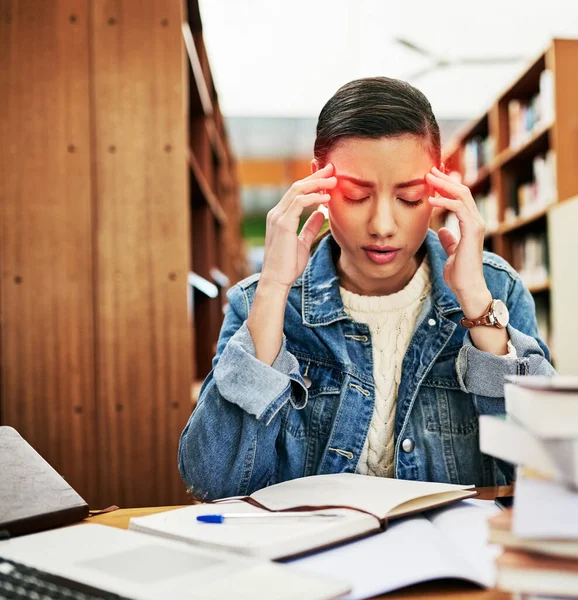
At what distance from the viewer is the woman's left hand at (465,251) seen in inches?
42.4

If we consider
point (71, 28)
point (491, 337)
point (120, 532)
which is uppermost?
point (71, 28)

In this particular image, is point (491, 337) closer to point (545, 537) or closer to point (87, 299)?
point (545, 537)

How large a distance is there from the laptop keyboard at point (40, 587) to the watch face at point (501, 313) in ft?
2.45

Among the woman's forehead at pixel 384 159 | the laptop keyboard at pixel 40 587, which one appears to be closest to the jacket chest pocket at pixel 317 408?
the woman's forehead at pixel 384 159

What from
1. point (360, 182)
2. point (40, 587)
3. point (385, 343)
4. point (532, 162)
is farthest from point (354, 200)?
point (532, 162)

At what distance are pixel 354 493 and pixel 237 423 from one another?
1.05 feet

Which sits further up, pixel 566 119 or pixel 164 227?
pixel 566 119

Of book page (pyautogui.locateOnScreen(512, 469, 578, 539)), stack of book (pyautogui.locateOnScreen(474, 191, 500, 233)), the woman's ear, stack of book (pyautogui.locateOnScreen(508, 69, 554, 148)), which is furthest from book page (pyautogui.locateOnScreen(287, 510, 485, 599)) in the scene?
stack of book (pyautogui.locateOnScreen(474, 191, 500, 233))

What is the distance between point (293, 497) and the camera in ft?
2.64

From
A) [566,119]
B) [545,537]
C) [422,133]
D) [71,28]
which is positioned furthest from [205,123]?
[545,537]

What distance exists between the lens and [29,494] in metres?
0.78

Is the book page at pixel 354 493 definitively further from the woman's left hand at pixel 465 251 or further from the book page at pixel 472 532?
the woman's left hand at pixel 465 251

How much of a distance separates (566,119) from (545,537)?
3156 millimetres

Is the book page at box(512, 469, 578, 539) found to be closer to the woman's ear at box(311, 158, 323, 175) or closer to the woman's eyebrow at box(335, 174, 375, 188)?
the woman's eyebrow at box(335, 174, 375, 188)
